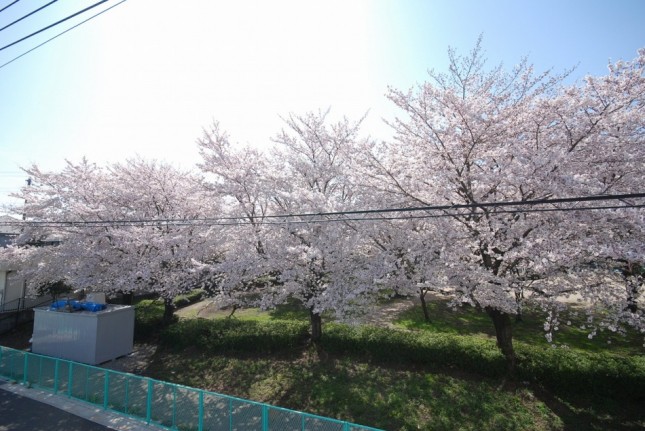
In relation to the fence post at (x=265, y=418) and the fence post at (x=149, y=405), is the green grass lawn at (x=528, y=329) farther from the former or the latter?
the fence post at (x=149, y=405)

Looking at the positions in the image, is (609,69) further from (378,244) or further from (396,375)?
(396,375)

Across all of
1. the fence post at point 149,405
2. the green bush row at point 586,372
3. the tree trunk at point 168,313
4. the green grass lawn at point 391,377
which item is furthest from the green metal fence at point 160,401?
the green bush row at point 586,372

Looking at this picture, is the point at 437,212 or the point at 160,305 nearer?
the point at 437,212

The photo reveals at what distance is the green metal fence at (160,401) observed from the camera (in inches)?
313

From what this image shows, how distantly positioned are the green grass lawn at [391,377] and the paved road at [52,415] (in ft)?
8.81

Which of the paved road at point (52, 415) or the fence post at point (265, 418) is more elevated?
A: the fence post at point (265, 418)

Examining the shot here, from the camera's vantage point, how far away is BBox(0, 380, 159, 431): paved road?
972cm

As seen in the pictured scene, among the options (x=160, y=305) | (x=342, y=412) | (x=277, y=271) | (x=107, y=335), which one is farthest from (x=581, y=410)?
(x=160, y=305)

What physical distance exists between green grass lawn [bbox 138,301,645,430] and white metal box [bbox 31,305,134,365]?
1714 mm

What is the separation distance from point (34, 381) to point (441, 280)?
48.1 ft

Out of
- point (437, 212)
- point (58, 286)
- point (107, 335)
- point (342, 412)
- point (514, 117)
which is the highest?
point (514, 117)

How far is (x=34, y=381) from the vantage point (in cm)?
1248

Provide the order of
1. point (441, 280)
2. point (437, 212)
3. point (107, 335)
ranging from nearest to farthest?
point (441, 280)
point (437, 212)
point (107, 335)

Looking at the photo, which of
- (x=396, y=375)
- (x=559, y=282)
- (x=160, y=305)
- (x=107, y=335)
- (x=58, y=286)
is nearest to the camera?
(x=559, y=282)
